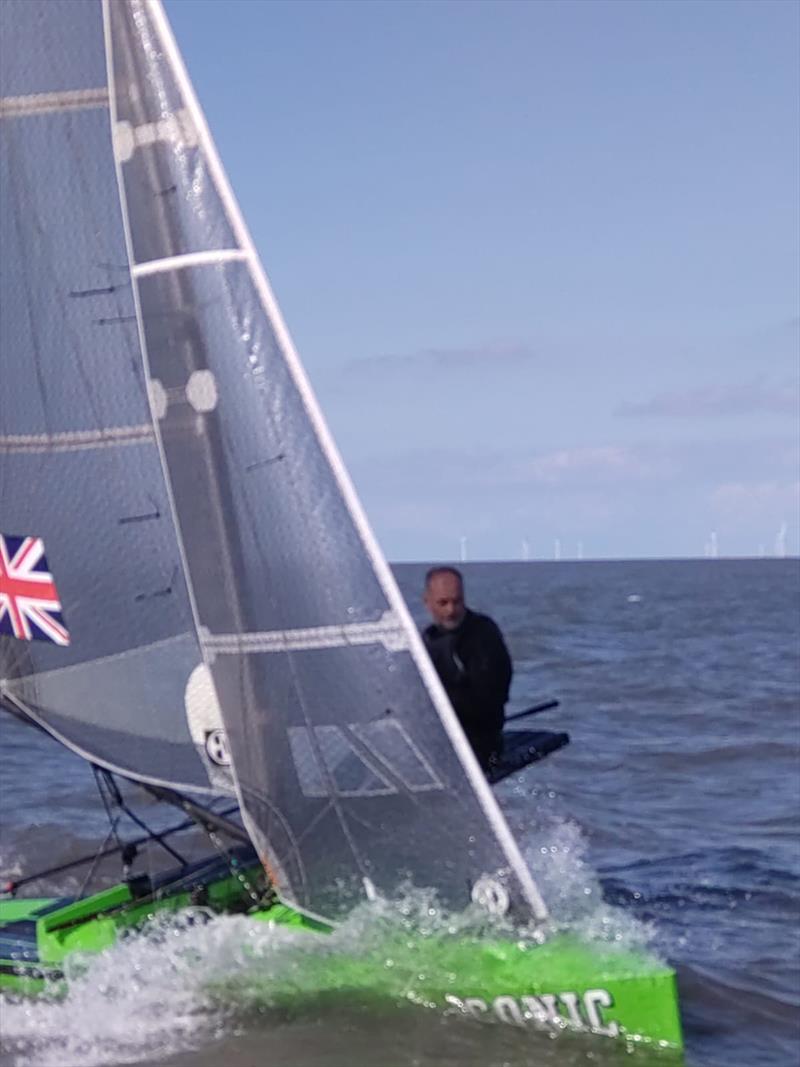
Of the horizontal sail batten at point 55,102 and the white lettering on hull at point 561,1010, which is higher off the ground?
the horizontal sail batten at point 55,102

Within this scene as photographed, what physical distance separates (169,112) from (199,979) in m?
3.37

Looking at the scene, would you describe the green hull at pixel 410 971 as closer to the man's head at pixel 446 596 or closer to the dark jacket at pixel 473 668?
the dark jacket at pixel 473 668

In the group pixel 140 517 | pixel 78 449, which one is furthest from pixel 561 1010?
pixel 78 449

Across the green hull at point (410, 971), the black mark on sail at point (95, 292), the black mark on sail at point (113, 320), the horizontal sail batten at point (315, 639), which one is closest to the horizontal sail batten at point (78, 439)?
the black mark on sail at point (113, 320)

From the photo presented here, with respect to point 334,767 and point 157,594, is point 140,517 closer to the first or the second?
point 157,594

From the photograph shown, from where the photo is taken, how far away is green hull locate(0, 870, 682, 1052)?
582 centimetres

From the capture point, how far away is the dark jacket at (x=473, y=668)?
647 centimetres

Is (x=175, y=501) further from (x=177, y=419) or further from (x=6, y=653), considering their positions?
(x=6, y=653)

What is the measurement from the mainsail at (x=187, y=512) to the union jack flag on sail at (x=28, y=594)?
6cm

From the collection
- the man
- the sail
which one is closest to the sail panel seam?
the sail

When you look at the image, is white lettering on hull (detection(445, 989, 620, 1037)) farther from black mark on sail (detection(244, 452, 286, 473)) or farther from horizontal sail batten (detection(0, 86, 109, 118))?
horizontal sail batten (detection(0, 86, 109, 118))

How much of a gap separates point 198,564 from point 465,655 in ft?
3.79

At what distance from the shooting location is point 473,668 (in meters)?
6.47

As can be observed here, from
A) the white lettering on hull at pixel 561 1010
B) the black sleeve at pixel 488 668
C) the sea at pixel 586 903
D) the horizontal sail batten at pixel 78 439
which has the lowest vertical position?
the sea at pixel 586 903
